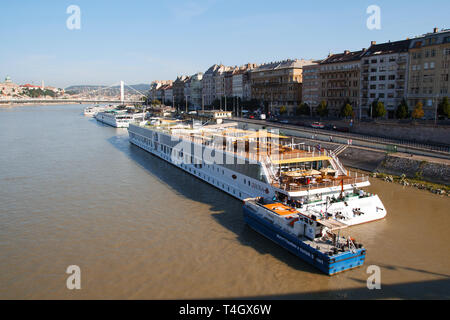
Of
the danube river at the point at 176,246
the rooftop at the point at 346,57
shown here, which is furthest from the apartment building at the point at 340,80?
the danube river at the point at 176,246

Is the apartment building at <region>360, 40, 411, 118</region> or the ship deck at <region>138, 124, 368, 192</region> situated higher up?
the apartment building at <region>360, 40, 411, 118</region>

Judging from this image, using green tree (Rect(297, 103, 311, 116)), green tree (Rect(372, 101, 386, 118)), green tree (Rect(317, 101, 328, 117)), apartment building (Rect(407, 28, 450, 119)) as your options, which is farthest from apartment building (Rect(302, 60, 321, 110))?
apartment building (Rect(407, 28, 450, 119))

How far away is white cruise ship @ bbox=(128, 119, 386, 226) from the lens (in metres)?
17.4

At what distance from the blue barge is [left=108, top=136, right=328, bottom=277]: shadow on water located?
331mm

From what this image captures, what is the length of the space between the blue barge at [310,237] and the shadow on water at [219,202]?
331mm

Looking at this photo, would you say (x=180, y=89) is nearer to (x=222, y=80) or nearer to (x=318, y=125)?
(x=222, y=80)

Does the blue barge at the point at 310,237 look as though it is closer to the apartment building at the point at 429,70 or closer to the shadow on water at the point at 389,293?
the shadow on water at the point at 389,293

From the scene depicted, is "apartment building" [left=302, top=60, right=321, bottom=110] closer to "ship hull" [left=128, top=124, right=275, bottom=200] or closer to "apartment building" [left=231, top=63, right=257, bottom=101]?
"apartment building" [left=231, top=63, right=257, bottom=101]

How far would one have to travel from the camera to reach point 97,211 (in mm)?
20656

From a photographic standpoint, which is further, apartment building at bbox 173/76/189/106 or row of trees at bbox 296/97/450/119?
apartment building at bbox 173/76/189/106

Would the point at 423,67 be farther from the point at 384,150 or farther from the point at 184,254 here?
the point at 184,254

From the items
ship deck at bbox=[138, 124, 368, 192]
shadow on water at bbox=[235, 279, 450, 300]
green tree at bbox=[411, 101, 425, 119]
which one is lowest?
shadow on water at bbox=[235, 279, 450, 300]
